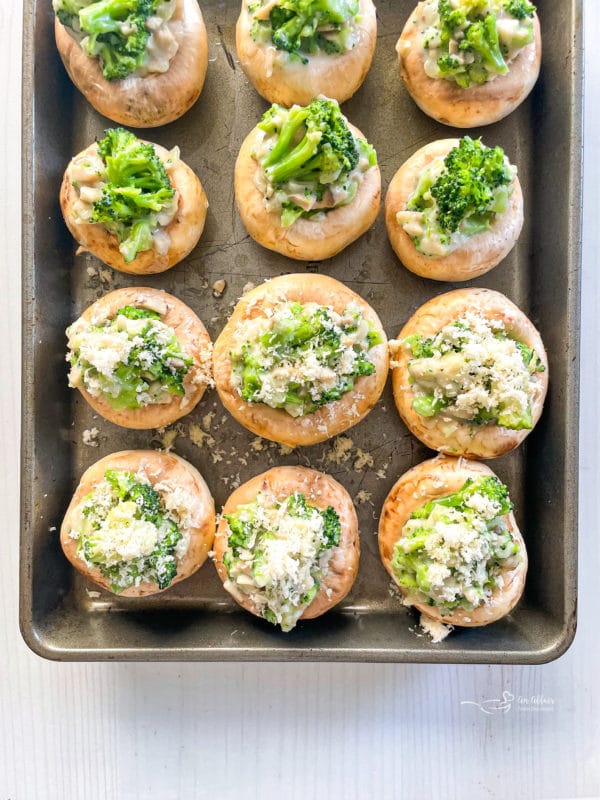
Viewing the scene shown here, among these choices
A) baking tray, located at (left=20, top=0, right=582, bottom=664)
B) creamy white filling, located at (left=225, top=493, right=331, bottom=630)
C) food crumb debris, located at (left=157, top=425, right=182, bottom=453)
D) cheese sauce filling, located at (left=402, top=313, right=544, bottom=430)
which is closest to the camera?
creamy white filling, located at (left=225, top=493, right=331, bottom=630)

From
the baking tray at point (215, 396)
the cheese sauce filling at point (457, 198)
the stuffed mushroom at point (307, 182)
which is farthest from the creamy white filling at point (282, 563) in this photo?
the cheese sauce filling at point (457, 198)

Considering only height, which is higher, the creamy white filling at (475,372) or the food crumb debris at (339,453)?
the creamy white filling at (475,372)

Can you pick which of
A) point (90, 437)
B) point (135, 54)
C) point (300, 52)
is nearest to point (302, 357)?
point (90, 437)

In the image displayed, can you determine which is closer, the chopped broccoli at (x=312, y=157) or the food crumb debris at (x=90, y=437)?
the chopped broccoli at (x=312, y=157)

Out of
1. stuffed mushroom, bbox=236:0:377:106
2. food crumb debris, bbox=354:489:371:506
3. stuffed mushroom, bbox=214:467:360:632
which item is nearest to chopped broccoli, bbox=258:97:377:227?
stuffed mushroom, bbox=236:0:377:106

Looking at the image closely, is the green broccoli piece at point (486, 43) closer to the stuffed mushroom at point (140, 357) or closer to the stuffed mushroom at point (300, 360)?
the stuffed mushroom at point (300, 360)

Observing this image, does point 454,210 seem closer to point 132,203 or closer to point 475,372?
point 475,372

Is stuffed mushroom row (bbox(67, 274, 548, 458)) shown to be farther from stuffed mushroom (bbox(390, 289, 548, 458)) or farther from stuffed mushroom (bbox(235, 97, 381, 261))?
stuffed mushroom (bbox(235, 97, 381, 261))
